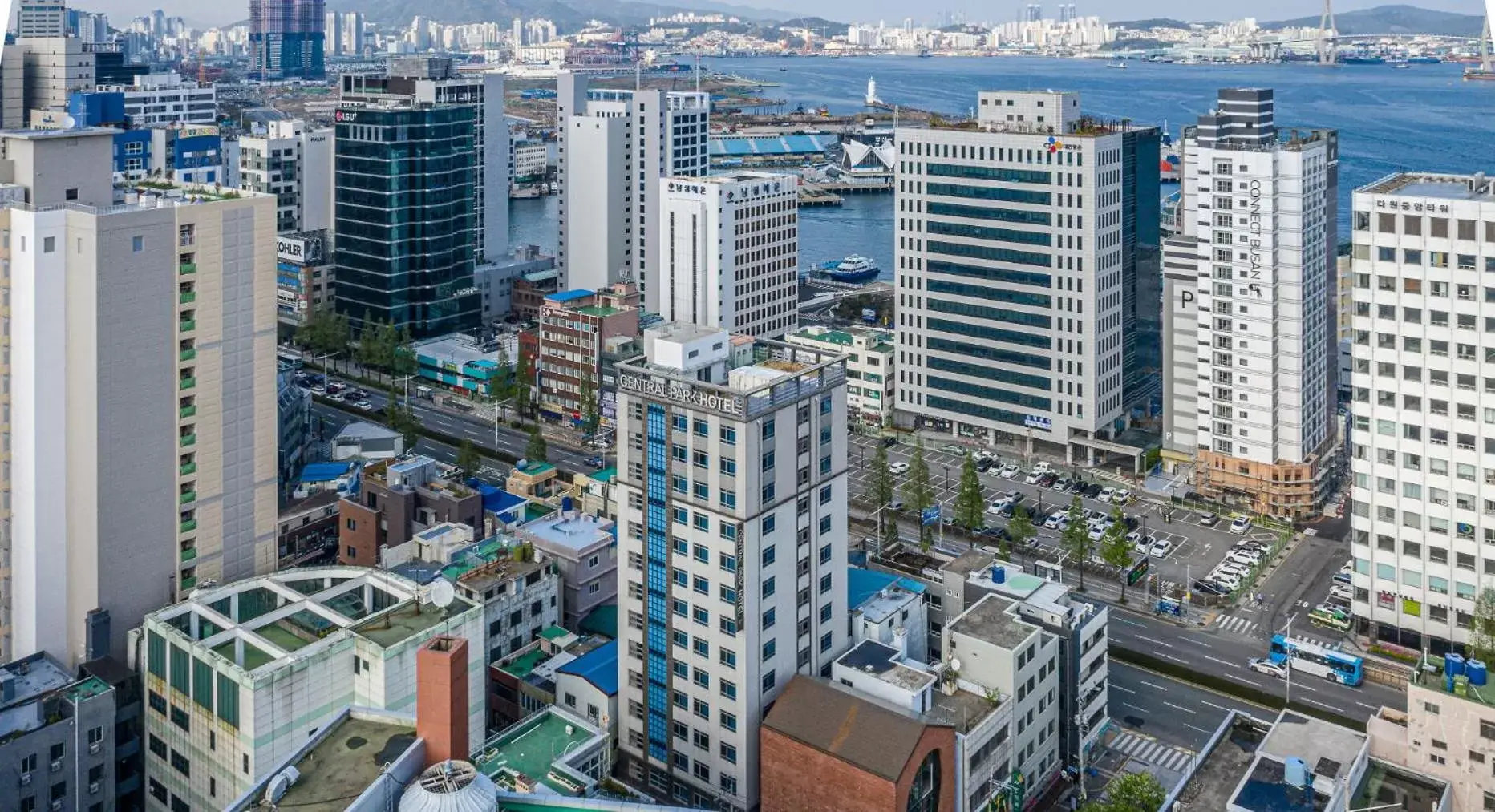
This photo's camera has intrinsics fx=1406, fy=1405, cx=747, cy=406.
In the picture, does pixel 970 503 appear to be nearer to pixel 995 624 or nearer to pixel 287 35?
pixel 995 624

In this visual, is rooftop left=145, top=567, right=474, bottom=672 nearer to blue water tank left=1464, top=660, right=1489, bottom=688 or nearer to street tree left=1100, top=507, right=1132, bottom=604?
blue water tank left=1464, top=660, right=1489, bottom=688

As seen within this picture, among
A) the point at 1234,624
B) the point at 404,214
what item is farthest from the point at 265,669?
the point at 404,214

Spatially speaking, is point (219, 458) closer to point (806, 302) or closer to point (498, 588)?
point (498, 588)

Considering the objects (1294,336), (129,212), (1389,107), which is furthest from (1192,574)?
(1389,107)

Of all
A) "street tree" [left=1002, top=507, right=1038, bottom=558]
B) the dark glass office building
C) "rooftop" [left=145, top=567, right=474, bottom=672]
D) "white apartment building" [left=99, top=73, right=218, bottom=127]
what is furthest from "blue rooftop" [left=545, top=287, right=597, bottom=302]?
"white apartment building" [left=99, top=73, right=218, bottom=127]

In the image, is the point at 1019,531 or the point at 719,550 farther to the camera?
the point at 1019,531

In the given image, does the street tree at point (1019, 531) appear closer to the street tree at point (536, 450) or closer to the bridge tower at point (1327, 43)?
the street tree at point (536, 450)
